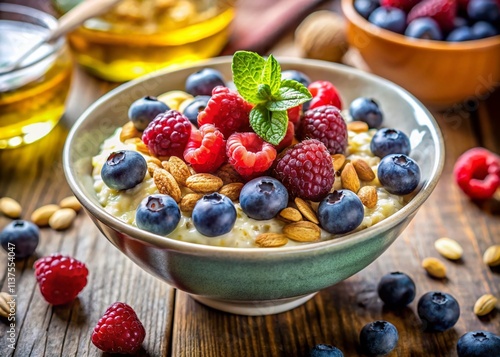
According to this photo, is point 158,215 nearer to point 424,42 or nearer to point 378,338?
point 378,338

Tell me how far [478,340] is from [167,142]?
0.77 metres

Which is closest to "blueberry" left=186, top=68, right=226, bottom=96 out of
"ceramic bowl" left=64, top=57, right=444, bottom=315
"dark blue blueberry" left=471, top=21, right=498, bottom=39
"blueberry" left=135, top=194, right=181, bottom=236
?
"ceramic bowl" left=64, top=57, right=444, bottom=315

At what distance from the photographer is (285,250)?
123 cm

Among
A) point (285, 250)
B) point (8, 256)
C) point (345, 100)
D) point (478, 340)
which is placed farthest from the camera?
point (345, 100)

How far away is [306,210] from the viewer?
1.34 meters

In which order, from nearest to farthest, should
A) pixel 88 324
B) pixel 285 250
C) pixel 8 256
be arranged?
1. pixel 285 250
2. pixel 88 324
3. pixel 8 256

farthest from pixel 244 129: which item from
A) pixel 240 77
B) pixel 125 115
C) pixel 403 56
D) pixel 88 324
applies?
pixel 403 56

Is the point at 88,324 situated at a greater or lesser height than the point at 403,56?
lesser

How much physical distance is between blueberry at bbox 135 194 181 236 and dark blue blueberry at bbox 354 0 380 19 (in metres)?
1.26

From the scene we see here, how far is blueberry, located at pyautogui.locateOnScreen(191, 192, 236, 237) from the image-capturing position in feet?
4.12

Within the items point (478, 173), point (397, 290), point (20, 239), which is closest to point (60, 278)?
point (20, 239)

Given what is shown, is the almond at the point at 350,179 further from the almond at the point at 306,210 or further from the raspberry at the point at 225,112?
the raspberry at the point at 225,112

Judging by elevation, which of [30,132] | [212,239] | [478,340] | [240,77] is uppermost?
[240,77]

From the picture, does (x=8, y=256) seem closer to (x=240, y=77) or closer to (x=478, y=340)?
(x=240, y=77)
